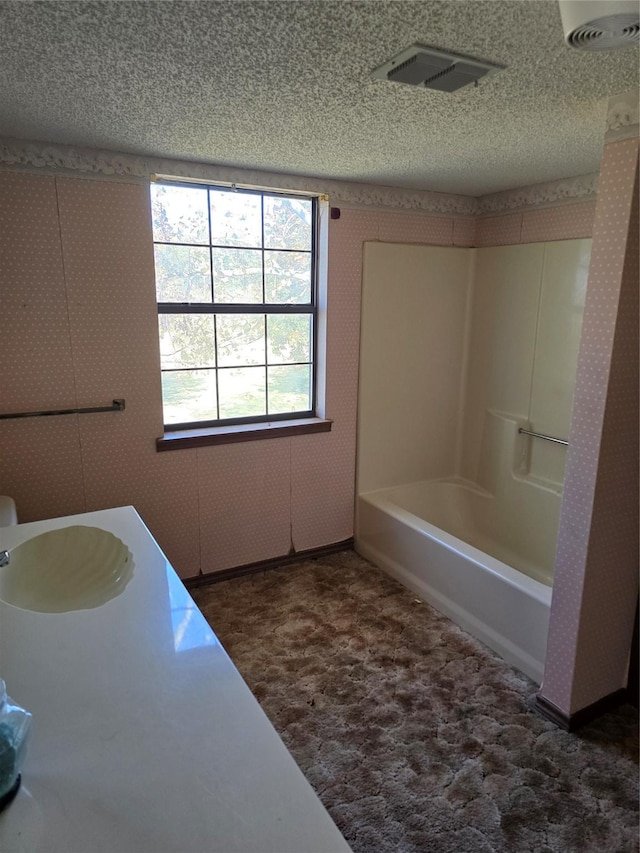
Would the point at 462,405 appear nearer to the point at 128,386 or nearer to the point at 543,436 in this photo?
the point at 543,436

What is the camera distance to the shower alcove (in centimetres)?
290

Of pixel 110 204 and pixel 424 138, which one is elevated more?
pixel 424 138

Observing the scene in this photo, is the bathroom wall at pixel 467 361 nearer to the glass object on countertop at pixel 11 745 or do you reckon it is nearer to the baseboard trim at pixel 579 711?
the baseboard trim at pixel 579 711

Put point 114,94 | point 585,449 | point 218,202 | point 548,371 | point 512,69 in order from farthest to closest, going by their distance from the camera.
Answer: point 548,371 < point 218,202 < point 585,449 < point 114,94 < point 512,69

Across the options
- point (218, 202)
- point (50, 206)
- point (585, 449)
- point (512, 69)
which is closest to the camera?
point (512, 69)

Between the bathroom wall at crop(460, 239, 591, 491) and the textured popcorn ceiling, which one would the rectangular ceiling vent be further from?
the bathroom wall at crop(460, 239, 591, 491)

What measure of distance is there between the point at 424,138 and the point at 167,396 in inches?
67.1

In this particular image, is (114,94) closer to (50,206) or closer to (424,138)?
(50,206)

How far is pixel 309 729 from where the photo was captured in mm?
1986

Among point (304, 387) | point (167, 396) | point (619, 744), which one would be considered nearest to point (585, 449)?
point (619, 744)

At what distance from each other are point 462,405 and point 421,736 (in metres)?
2.19

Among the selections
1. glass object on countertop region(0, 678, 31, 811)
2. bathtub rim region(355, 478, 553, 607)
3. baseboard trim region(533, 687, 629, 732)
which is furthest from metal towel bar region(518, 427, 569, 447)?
glass object on countertop region(0, 678, 31, 811)

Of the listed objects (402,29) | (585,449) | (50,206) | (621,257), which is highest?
(402,29)

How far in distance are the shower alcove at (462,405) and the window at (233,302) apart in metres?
0.40
